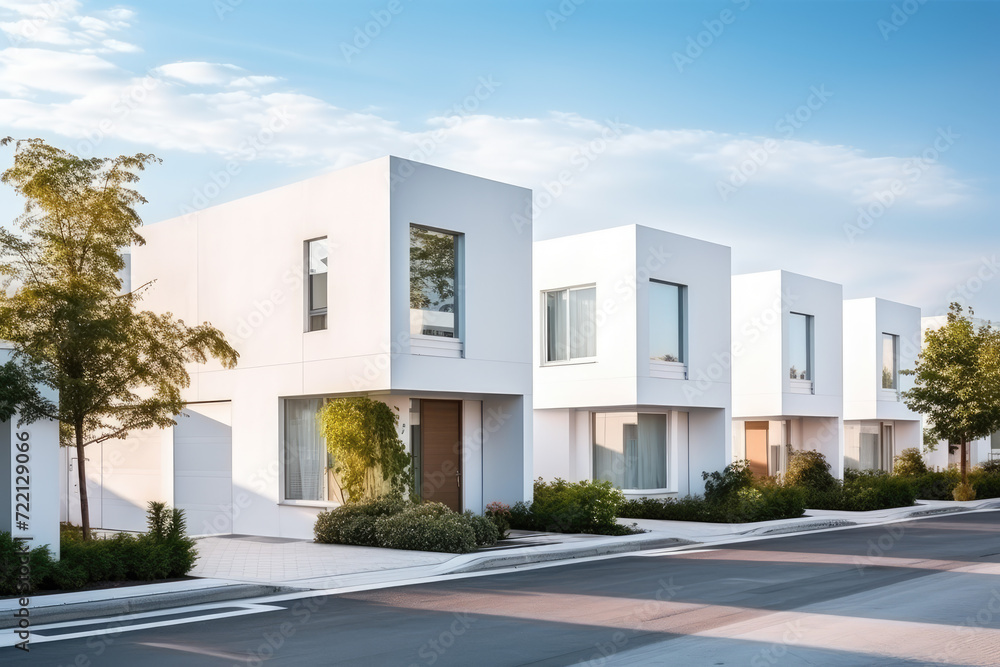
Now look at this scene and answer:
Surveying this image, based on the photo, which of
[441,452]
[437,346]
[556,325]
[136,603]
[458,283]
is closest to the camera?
[136,603]

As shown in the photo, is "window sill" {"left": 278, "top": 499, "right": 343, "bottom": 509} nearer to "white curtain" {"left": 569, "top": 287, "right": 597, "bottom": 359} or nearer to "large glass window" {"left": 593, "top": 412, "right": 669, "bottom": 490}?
"white curtain" {"left": 569, "top": 287, "right": 597, "bottom": 359}

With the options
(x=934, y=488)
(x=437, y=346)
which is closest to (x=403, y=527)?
(x=437, y=346)

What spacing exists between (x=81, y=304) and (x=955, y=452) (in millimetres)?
41387

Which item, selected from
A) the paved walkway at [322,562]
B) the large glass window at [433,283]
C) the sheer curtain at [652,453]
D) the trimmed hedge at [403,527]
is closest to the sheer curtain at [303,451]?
the paved walkway at [322,562]

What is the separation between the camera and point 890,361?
1503 inches

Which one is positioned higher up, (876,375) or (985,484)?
(876,375)

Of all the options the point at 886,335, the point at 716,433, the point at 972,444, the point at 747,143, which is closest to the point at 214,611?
the point at 747,143

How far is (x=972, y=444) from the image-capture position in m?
48.6

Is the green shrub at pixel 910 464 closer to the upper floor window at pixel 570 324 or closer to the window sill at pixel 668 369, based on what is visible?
the window sill at pixel 668 369

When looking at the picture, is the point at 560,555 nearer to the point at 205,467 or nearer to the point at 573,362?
the point at 573,362

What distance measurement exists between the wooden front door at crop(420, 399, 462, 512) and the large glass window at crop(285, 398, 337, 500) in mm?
2028

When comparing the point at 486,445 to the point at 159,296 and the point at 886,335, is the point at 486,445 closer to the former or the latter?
the point at 159,296

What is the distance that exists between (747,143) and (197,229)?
12425mm

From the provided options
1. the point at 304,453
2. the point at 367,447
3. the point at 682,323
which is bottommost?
the point at 304,453
